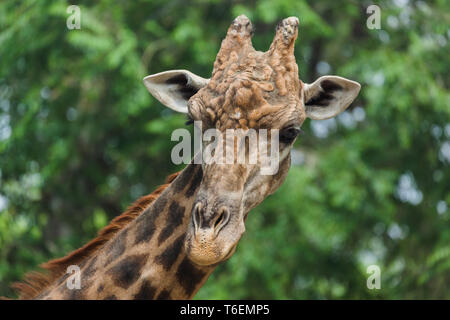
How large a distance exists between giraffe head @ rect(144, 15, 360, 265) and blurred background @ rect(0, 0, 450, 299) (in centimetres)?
574

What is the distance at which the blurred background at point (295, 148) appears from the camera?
446 inches

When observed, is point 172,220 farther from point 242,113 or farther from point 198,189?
point 242,113

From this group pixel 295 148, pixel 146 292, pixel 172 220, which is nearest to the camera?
pixel 146 292

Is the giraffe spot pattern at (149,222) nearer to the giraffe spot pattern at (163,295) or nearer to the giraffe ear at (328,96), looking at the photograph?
the giraffe spot pattern at (163,295)

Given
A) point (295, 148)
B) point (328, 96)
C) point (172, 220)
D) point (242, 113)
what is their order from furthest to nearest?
point (295, 148), point (328, 96), point (172, 220), point (242, 113)

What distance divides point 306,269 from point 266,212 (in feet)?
4.57

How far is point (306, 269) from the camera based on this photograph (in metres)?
12.3

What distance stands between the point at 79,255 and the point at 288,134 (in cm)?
188

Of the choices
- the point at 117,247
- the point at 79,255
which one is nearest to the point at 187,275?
the point at 117,247

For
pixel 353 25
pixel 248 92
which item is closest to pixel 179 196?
pixel 248 92

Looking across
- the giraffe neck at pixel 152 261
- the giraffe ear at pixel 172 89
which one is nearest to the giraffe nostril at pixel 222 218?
the giraffe neck at pixel 152 261

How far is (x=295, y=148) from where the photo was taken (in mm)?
12992

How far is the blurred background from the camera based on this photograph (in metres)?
11.3

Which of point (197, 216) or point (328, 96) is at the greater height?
point (328, 96)
